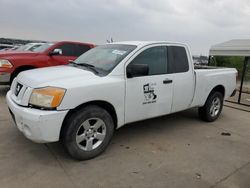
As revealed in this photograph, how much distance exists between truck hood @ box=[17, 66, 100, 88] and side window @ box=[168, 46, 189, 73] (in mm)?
1615

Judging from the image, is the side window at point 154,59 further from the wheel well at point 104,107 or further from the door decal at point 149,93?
the wheel well at point 104,107

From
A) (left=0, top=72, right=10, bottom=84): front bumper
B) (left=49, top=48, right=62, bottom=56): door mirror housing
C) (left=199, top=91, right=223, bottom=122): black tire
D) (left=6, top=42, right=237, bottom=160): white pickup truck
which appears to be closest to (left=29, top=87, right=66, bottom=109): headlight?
(left=6, top=42, right=237, bottom=160): white pickup truck

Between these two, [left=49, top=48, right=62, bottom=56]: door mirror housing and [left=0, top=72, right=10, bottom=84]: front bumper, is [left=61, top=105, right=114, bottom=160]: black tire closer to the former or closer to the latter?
[left=0, top=72, right=10, bottom=84]: front bumper

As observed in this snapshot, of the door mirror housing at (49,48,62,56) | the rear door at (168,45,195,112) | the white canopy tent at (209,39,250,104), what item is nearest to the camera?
the rear door at (168,45,195,112)

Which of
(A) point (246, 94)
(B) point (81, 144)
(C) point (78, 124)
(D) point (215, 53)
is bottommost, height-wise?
(A) point (246, 94)

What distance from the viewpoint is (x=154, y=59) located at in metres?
4.18

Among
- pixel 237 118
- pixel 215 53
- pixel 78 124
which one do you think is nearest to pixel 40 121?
pixel 78 124

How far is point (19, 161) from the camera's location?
10.8 feet

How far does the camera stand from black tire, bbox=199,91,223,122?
535 centimetres

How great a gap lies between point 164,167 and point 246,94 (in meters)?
8.26

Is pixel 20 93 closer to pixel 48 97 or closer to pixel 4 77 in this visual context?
pixel 48 97

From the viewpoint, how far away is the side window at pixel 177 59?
4414mm

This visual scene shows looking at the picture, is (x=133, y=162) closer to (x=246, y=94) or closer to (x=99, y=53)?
(x=99, y=53)

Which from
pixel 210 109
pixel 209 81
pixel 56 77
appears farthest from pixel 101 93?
pixel 210 109
